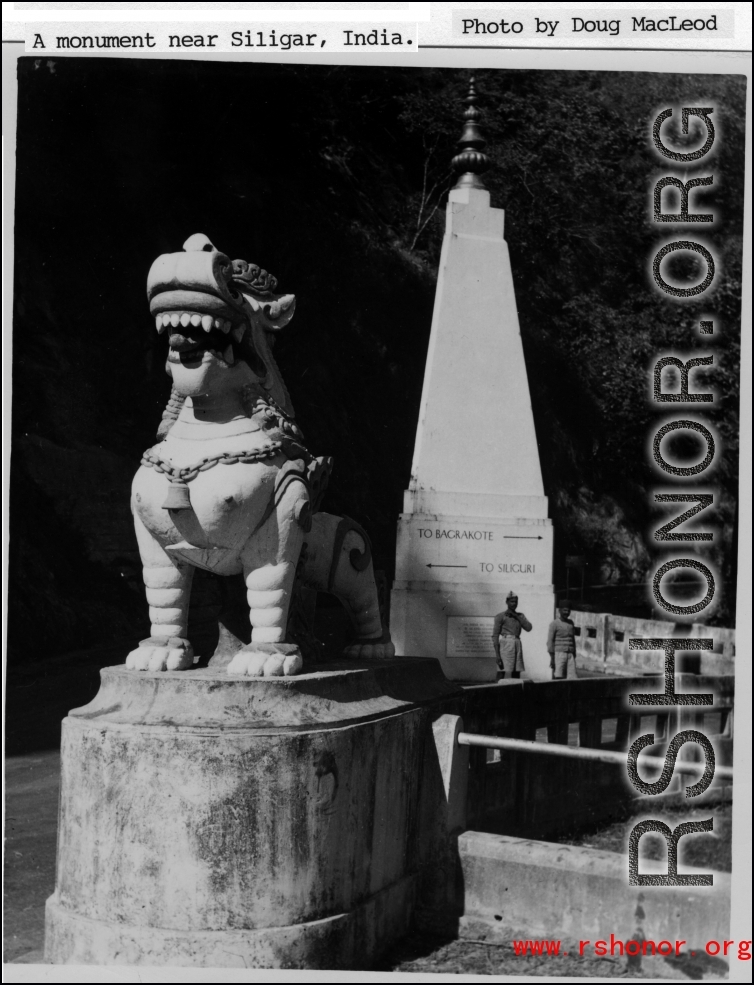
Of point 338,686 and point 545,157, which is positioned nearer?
point 338,686

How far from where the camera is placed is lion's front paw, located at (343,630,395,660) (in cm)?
509

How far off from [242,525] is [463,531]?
7.00 metres

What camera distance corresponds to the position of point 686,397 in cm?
478

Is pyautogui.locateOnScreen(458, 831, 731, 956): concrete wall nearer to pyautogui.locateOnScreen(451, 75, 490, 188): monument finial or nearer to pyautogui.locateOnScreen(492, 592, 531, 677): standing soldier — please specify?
pyautogui.locateOnScreen(492, 592, 531, 677): standing soldier

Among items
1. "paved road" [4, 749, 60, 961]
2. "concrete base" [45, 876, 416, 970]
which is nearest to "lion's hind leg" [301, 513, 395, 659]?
"concrete base" [45, 876, 416, 970]

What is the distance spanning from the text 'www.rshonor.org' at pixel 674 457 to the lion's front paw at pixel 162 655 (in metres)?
1.91

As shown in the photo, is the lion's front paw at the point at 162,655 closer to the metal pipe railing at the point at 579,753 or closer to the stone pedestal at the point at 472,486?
the metal pipe railing at the point at 579,753

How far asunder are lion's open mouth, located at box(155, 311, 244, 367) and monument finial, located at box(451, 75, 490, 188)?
805 cm

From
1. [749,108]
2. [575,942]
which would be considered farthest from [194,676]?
[749,108]

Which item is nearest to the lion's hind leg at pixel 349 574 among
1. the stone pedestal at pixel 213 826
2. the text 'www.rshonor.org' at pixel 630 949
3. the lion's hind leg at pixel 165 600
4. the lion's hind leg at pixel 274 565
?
the lion's hind leg at pixel 274 565

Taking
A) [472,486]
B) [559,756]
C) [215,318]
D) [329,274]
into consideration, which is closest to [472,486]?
[472,486]

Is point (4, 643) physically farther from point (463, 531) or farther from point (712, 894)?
point (463, 531)
